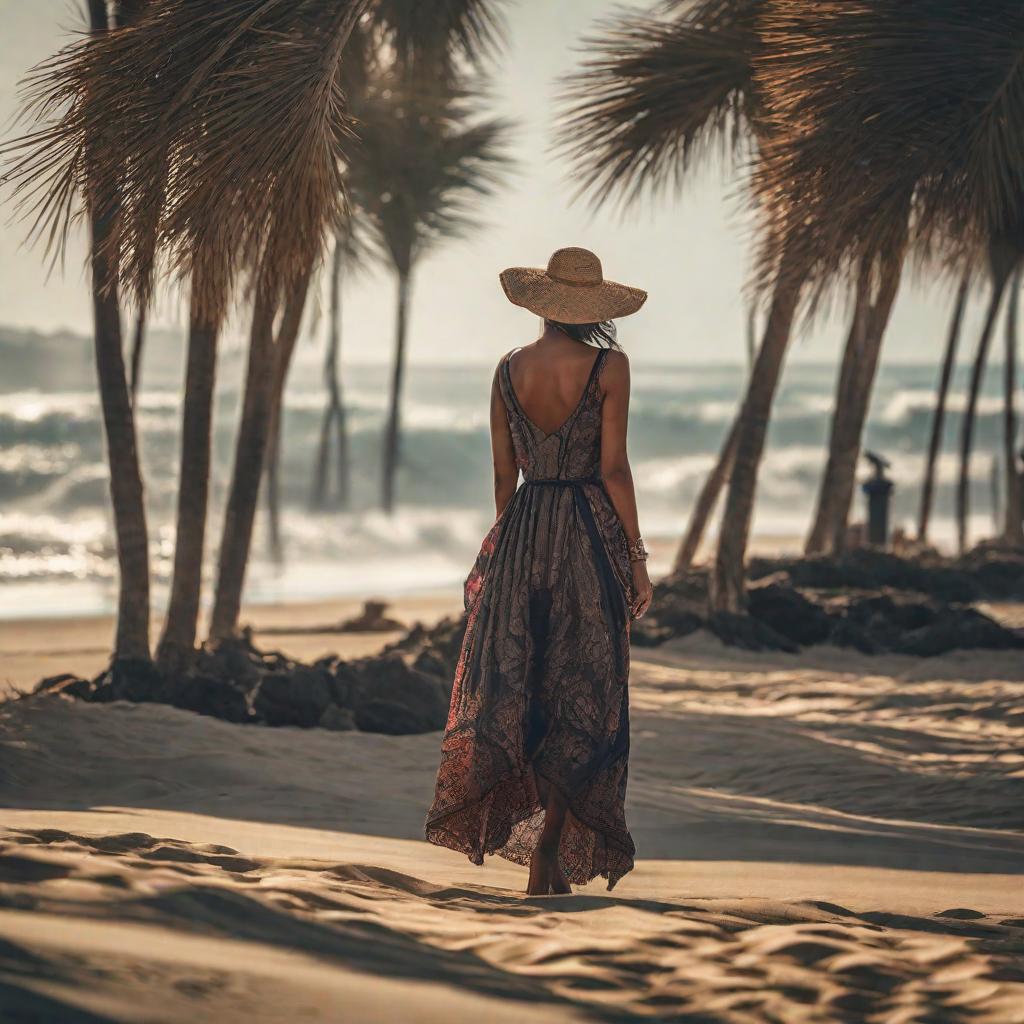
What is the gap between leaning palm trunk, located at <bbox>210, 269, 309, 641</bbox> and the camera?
7.88 m

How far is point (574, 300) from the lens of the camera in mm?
3650

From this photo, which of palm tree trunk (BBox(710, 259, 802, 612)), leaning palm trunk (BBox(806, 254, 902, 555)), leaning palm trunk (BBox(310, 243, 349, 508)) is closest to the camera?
palm tree trunk (BBox(710, 259, 802, 612))

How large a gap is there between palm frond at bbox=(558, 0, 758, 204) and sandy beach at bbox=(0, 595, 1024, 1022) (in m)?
3.11

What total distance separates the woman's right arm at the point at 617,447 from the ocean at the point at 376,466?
12128 mm

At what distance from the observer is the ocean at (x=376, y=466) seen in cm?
2284

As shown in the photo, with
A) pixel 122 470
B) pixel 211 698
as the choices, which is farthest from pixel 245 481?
pixel 211 698

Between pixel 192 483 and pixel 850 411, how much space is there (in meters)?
6.46

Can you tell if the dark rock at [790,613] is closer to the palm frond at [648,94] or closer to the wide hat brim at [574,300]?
the palm frond at [648,94]

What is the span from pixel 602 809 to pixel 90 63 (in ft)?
10.8

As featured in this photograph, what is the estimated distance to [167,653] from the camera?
7.16 metres

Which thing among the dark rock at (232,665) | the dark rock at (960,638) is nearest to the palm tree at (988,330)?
the dark rock at (960,638)

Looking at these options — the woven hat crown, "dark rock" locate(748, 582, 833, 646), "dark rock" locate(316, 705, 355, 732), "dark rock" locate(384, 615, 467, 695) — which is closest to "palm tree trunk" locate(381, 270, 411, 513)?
"dark rock" locate(748, 582, 833, 646)

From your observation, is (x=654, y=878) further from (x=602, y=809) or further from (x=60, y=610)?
(x=60, y=610)

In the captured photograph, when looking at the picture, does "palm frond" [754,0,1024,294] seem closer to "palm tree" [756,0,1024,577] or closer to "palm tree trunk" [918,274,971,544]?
"palm tree" [756,0,1024,577]
